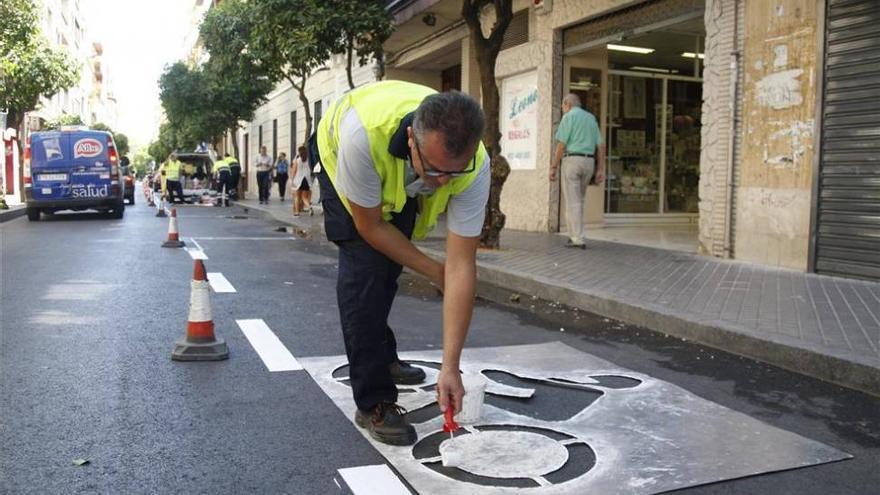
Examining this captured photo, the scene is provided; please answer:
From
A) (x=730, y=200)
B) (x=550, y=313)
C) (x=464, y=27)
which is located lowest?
(x=550, y=313)

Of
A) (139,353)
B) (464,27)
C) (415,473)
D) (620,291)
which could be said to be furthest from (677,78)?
(415,473)

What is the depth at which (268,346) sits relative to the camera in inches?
204

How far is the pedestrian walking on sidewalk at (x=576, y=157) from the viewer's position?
10625 millimetres

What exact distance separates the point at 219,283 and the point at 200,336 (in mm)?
3288

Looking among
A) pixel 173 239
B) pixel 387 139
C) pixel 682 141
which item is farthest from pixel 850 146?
pixel 173 239

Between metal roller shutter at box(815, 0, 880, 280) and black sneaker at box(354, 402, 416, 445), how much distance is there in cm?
588

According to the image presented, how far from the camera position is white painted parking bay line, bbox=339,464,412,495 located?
2893 mm

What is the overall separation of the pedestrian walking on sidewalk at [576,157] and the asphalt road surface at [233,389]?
9.79 ft

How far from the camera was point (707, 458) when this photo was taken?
3289 mm

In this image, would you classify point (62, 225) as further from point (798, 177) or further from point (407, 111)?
point (407, 111)

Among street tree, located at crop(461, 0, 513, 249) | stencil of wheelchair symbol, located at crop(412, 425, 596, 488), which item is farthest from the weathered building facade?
stencil of wheelchair symbol, located at crop(412, 425, 596, 488)

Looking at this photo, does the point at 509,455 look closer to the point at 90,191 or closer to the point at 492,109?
the point at 492,109

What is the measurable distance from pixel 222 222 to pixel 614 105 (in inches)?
365

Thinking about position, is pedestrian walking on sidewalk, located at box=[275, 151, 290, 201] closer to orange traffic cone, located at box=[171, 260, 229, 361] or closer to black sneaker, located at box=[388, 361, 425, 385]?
orange traffic cone, located at box=[171, 260, 229, 361]
